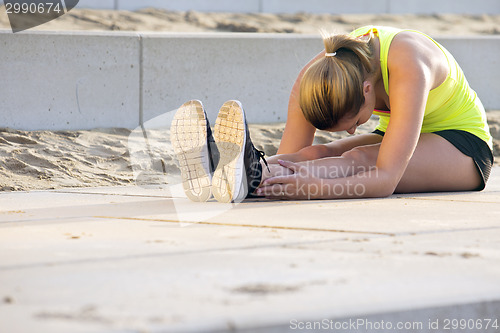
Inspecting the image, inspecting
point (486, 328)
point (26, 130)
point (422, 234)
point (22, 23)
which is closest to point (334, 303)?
point (486, 328)

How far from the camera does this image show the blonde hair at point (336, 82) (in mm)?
2900

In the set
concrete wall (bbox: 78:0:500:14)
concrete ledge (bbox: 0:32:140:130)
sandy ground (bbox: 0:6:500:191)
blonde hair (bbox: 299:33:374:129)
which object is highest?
blonde hair (bbox: 299:33:374:129)

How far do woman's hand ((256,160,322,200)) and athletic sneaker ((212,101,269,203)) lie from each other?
0.05 m

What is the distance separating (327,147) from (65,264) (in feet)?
6.48

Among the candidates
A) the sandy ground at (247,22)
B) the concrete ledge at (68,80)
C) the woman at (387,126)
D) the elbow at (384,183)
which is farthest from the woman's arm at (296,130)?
the sandy ground at (247,22)

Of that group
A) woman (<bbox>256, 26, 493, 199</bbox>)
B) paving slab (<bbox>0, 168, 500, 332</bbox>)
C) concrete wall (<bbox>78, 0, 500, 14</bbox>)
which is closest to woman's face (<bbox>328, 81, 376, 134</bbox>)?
woman (<bbox>256, 26, 493, 199</bbox>)

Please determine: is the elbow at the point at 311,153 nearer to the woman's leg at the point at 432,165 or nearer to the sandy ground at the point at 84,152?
the woman's leg at the point at 432,165

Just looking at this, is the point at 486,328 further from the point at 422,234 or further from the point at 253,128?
the point at 253,128

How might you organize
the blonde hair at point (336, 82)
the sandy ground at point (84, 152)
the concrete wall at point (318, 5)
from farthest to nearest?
the concrete wall at point (318, 5)
the sandy ground at point (84, 152)
the blonde hair at point (336, 82)

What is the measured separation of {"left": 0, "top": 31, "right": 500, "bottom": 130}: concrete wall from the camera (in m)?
5.10

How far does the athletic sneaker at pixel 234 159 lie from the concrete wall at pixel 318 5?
611 centimetres

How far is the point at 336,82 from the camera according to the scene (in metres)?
2.89

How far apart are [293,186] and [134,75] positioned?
274 cm

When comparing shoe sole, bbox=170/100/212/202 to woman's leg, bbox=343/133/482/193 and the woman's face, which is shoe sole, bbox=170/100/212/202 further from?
woman's leg, bbox=343/133/482/193
